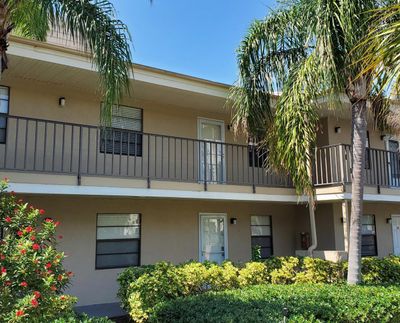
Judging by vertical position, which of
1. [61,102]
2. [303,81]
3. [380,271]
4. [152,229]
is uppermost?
[61,102]

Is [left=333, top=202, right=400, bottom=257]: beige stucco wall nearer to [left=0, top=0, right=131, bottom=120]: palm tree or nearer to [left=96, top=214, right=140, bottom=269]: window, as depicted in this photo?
[left=96, top=214, right=140, bottom=269]: window

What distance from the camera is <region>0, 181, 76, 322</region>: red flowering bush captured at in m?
4.73

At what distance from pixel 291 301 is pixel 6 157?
6693mm

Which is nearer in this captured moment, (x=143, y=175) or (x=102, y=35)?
(x=102, y=35)

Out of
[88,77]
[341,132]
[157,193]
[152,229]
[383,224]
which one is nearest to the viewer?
[88,77]

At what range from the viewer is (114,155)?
11.7 m

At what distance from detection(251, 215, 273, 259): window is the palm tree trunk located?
5.26m

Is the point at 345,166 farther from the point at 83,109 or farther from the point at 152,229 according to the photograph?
the point at 83,109

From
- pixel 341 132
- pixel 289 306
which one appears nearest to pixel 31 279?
pixel 289 306

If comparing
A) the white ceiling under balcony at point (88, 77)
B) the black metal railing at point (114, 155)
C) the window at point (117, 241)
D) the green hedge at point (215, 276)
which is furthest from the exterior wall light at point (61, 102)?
the green hedge at point (215, 276)

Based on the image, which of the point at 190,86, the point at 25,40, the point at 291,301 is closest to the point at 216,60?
the point at 190,86

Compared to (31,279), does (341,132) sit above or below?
above

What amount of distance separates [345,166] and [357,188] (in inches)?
137

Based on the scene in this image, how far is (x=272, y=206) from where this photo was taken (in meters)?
14.9
